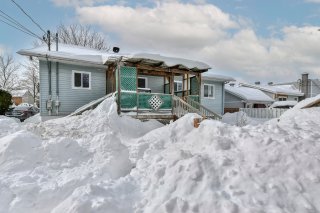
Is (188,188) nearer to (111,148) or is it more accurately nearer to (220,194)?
(220,194)

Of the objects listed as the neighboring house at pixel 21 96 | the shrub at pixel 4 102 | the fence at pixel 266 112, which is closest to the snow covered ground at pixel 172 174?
the shrub at pixel 4 102

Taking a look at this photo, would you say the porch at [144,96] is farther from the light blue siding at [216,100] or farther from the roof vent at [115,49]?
the roof vent at [115,49]

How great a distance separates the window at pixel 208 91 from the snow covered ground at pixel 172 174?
12860 millimetres

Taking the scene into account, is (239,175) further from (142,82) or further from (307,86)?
(307,86)

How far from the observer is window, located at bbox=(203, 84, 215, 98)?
61.2ft

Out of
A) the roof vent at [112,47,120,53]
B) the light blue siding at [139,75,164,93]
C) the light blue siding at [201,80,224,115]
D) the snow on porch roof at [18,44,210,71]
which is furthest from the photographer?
the light blue siding at [201,80,224,115]

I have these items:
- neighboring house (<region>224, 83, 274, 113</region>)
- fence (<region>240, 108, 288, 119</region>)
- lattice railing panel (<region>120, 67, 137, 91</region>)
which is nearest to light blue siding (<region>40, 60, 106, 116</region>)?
lattice railing panel (<region>120, 67, 137, 91</region>)

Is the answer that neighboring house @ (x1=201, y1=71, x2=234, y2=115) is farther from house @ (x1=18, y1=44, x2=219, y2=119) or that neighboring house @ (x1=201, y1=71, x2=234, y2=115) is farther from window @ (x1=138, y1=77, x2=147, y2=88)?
window @ (x1=138, y1=77, x2=147, y2=88)

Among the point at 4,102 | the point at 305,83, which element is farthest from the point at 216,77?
the point at 305,83

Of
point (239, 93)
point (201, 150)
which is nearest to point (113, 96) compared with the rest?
point (201, 150)

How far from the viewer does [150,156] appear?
5.19 meters

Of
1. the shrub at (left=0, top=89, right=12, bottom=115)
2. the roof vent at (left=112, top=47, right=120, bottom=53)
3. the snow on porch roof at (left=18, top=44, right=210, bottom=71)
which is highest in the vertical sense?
the roof vent at (left=112, top=47, right=120, bottom=53)

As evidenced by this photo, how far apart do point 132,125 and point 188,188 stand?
7.04 metres

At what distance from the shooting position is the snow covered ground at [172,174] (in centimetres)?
314
